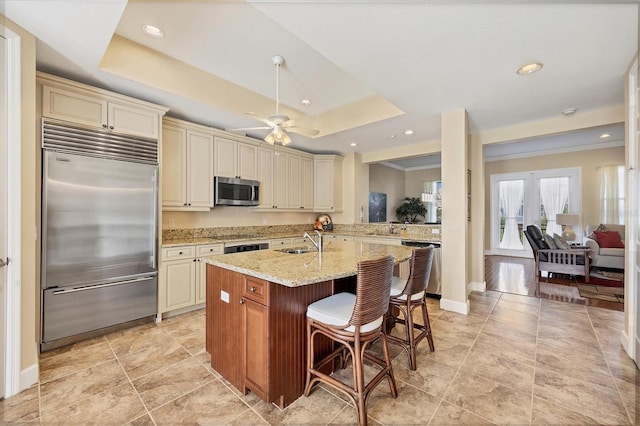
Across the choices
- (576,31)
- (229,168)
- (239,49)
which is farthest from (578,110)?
(229,168)

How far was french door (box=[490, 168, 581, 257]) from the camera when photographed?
22.0 ft

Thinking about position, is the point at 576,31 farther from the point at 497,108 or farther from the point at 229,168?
the point at 229,168

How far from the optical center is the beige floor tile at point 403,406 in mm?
1651

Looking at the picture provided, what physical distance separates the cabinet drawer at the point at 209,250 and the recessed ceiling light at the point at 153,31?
2268 millimetres

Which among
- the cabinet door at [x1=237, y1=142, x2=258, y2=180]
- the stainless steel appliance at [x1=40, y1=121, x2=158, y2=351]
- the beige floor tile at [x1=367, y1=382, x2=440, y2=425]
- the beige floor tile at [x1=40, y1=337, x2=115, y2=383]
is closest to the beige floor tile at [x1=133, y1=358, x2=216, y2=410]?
the beige floor tile at [x1=40, y1=337, x2=115, y2=383]

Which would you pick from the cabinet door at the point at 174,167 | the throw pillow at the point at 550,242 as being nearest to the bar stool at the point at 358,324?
the cabinet door at the point at 174,167

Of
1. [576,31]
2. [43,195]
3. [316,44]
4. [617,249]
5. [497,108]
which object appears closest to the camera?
[576,31]

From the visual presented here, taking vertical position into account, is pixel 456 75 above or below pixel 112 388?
above

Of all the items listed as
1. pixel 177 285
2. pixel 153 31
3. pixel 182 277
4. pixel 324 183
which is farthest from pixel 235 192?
pixel 153 31

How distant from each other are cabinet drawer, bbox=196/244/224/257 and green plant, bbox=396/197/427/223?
6.64m

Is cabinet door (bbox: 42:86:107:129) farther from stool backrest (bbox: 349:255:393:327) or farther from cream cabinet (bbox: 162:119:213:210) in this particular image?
stool backrest (bbox: 349:255:393:327)

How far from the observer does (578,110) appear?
343 centimetres

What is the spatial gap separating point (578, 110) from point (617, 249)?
335 centimetres

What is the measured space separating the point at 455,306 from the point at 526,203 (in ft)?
18.7
